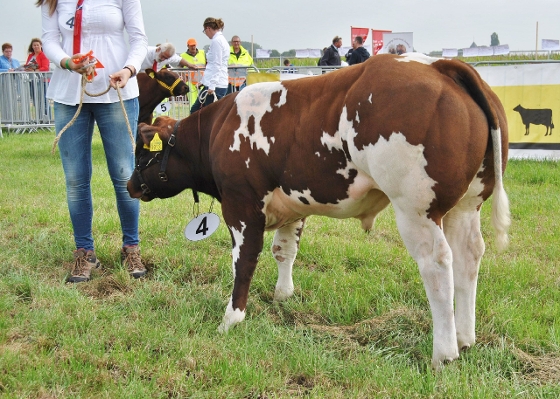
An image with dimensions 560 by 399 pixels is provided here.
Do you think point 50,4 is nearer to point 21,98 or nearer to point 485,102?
point 485,102

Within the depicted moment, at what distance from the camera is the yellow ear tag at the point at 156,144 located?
4.50 m

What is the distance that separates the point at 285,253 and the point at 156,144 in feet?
4.05

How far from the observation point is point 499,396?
9.58 ft

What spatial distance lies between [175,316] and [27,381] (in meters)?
1.18

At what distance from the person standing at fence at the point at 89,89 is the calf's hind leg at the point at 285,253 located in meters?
1.19

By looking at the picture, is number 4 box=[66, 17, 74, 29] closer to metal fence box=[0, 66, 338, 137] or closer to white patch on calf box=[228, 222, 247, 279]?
white patch on calf box=[228, 222, 247, 279]

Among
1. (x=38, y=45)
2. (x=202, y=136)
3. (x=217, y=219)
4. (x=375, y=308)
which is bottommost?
(x=375, y=308)

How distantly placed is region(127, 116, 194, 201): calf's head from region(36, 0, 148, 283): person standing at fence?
34 cm

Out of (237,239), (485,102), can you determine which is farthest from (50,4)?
(485,102)

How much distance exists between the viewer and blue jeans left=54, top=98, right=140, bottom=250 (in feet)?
15.7

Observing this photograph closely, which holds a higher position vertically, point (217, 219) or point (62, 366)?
point (217, 219)

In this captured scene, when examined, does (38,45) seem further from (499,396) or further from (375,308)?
(499,396)

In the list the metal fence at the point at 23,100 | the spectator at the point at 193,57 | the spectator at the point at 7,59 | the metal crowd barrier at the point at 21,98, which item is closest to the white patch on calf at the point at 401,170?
the spectator at the point at 193,57

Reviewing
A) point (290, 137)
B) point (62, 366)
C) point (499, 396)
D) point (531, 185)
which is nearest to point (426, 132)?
point (290, 137)
